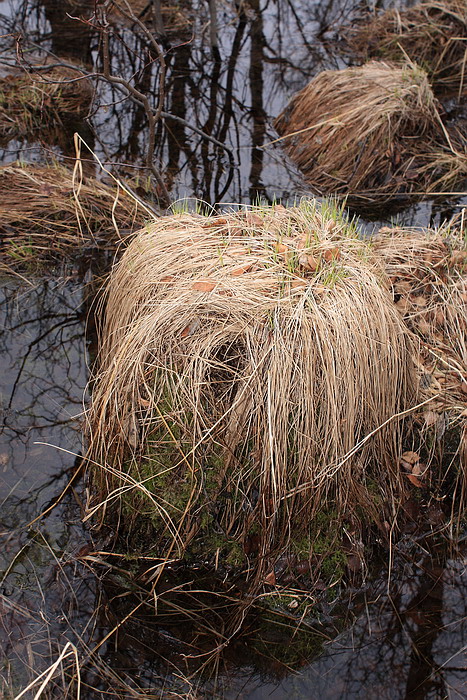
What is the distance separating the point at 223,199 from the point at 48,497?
2862mm

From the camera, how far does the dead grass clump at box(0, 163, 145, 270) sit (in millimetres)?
4461

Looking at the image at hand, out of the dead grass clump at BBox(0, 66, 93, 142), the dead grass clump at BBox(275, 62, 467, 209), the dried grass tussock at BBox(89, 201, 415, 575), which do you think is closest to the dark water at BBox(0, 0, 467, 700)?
the dried grass tussock at BBox(89, 201, 415, 575)

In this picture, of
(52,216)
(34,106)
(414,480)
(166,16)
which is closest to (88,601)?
(414,480)

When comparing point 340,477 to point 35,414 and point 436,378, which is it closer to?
point 436,378

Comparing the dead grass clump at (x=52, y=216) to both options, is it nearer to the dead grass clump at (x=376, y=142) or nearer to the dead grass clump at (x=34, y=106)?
the dead grass clump at (x=34, y=106)

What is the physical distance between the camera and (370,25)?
7441 millimetres

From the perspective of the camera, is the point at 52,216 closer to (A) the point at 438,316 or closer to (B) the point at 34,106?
(B) the point at 34,106

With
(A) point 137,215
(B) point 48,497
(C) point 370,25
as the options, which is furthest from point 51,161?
(C) point 370,25

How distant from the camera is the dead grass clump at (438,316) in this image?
311cm

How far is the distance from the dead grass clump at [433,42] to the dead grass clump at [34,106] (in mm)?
3097

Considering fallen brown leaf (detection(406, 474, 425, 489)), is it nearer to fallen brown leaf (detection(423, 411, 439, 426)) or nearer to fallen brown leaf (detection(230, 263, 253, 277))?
fallen brown leaf (detection(423, 411, 439, 426))

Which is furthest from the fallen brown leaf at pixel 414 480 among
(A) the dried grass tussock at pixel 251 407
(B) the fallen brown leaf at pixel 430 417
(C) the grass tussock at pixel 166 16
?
(C) the grass tussock at pixel 166 16

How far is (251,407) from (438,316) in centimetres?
137

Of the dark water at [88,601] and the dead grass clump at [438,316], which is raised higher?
the dead grass clump at [438,316]
